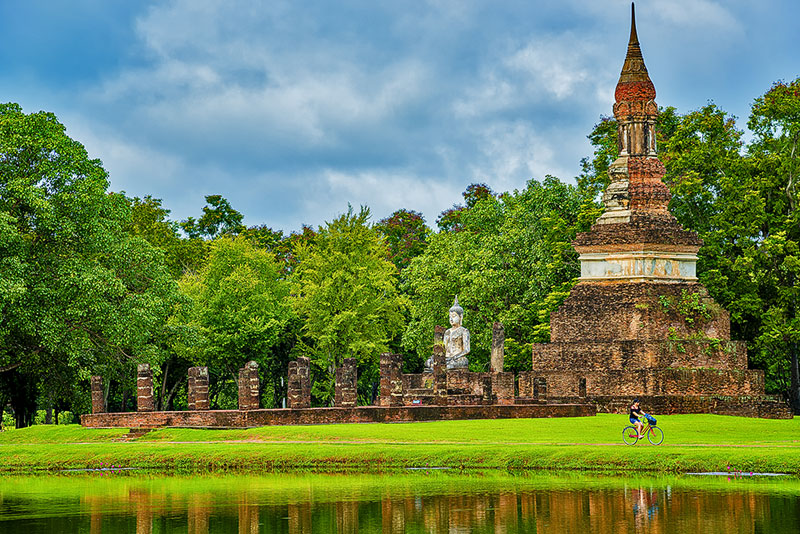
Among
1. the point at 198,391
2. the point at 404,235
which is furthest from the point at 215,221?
the point at 198,391

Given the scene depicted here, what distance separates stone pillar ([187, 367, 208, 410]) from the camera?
44.7 metres

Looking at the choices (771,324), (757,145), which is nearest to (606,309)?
(771,324)

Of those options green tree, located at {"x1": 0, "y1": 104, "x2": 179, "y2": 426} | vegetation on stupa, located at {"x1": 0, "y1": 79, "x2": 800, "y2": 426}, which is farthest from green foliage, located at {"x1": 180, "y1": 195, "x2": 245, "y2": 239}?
green tree, located at {"x1": 0, "y1": 104, "x2": 179, "y2": 426}

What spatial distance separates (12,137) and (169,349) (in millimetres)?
21875

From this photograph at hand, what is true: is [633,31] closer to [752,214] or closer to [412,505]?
[752,214]

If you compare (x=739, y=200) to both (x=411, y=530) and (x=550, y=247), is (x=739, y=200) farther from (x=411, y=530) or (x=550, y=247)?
(x=411, y=530)

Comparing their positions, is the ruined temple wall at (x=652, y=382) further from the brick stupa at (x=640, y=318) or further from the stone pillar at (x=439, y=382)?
the stone pillar at (x=439, y=382)

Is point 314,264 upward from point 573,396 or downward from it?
upward

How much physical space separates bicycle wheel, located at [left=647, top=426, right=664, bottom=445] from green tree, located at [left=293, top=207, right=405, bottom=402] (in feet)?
99.4

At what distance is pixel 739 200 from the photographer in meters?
53.5

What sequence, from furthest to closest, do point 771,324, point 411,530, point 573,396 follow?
point 771,324, point 573,396, point 411,530

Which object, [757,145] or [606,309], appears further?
[757,145]

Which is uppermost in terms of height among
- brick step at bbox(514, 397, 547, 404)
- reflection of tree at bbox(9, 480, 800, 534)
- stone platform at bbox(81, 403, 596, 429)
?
brick step at bbox(514, 397, 547, 404)

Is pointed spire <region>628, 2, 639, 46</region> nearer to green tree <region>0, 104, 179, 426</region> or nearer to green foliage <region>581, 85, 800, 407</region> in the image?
green foliage <region>581, 85, 800, 407</region>
